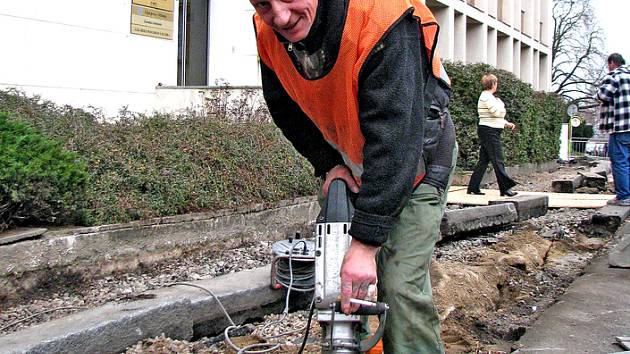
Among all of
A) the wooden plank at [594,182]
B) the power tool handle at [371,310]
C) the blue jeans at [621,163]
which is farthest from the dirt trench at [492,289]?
the wooden plank at [594,182]

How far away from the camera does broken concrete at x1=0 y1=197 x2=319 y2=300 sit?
4391 millimetres

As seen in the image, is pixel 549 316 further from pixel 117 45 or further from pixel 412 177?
pixel 117 45

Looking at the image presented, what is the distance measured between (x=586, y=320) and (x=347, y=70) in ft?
8.69

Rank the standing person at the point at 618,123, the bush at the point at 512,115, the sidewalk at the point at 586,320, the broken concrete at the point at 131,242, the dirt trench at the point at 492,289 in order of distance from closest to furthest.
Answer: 1. the sidewalk at the point at 586,320
2. the dirt trench at the point at 492,289
3. the broken concrete at the point at 131,242
4. the standing person at the point at 618,123
5. the bush at the point at 512,115

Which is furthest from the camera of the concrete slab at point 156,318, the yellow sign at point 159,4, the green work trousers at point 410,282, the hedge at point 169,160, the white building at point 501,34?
the white building at point 501,34

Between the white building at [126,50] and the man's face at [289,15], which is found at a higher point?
the white building at [126,50]

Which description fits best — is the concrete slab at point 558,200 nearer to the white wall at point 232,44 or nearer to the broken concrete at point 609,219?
the broken concrete at point 609,219

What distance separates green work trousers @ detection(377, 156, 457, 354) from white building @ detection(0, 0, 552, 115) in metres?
7.47

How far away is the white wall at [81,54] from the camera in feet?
29.6

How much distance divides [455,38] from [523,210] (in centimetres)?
1742

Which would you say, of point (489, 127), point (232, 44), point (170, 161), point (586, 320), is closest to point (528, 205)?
point (489, 127)

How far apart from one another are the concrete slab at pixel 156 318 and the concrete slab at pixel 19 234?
3.15ft

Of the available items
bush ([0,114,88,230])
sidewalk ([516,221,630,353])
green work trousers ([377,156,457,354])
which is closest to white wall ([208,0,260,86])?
bush ([0,114,88,230])

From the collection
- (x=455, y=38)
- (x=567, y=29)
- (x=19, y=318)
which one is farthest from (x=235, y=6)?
(x=567, y=29)
